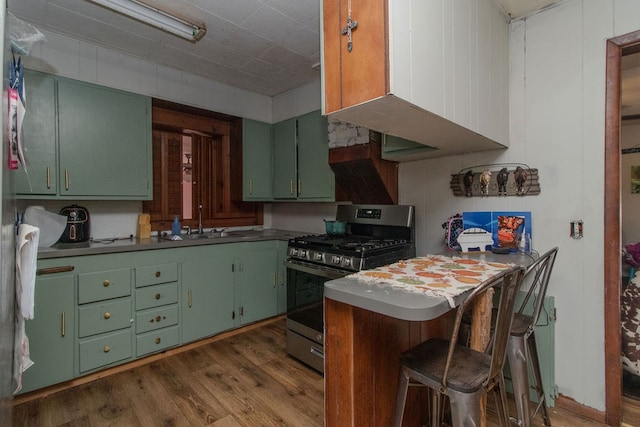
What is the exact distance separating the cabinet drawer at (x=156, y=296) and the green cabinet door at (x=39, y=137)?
3.19 ft

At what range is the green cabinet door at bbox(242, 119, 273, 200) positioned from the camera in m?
3.31

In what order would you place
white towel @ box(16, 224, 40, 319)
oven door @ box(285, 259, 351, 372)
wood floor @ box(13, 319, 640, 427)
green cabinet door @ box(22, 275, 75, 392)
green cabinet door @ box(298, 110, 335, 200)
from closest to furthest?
white towel @ box(16, 224, 40, 319) < wood floor @ box(13, 319, 640, 427) < green cabinet door @ box(22, 275, 75, 392) < oven door @ box(285, 259, 351, 372) < green cabinet door @ box(298, 110, 335, 200)

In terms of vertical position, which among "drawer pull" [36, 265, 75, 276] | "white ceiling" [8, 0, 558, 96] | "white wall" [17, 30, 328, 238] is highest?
"white ceiling" [8, 0, 558, 96]

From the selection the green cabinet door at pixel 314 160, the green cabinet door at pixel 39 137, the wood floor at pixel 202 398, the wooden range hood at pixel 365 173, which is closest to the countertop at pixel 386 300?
the wood floor at pixel 202 398

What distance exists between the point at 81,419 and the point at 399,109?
243cm

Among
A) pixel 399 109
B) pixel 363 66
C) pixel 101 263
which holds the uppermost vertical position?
pixel 363 66

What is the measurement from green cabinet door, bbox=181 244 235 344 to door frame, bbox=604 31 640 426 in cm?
266

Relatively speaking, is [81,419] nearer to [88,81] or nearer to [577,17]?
[88,81]

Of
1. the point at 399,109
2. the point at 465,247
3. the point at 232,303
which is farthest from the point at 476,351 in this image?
the point at 232,303

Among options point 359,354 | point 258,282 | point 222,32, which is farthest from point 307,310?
point 222,32

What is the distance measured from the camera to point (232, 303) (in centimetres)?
282

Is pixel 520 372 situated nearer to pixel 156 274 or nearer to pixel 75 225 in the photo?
pixel 156 274

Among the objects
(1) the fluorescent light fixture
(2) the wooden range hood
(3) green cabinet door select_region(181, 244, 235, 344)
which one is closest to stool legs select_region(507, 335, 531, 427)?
(2) the wooden range hood

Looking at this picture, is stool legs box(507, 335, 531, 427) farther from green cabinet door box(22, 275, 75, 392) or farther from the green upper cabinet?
the green upper cabinet
